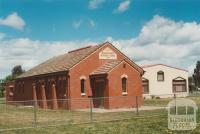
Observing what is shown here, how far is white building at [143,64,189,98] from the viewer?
216ft

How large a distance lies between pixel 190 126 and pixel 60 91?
23.3 m

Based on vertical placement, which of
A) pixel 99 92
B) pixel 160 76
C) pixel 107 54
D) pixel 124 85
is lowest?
pixel 99 92

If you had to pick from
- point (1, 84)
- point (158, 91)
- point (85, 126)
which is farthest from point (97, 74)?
point (1, 84)

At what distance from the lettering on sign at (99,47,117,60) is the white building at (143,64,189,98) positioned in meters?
23.9

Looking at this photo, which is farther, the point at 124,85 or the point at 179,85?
the point at 179,85

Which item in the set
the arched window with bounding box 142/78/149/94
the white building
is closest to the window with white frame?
the white building

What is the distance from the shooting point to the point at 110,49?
41.7 meters

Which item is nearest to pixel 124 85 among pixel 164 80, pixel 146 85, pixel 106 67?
pixel 106 67

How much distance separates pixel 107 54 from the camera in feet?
136

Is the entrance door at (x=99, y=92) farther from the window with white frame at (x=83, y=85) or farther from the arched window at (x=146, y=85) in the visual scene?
the arched window at (x=146, y=85)

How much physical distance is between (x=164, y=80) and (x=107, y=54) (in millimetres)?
27893

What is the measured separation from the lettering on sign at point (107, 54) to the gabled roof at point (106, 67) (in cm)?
85

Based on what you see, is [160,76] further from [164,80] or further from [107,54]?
[107,54]

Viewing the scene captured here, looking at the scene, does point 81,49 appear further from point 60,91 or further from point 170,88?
point 170,88
